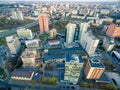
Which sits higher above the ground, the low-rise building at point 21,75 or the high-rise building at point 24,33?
the high-rise building at point 24,33

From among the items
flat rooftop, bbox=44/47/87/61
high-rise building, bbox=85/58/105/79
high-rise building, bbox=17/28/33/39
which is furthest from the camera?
high-rise building, bbox=17/28/33/39

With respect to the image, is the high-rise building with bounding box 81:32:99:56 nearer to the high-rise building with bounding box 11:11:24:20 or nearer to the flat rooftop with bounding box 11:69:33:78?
the flat rooftop with bounding box 11:69:33:78

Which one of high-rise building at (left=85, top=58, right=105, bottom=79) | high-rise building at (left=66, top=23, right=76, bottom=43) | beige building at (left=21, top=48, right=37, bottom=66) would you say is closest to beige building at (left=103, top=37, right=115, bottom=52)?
high-rise building at (left=66, top=23, right=76, bottom=43)

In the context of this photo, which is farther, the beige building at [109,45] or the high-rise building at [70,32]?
the high-rise building at [70,32]

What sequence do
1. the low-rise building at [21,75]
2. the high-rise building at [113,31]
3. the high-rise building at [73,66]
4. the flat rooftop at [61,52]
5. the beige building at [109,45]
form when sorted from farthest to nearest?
the high-rise building at [113,31]
the beige building at [109,45]
the flat rooftop at [61,52]
the low-rise building at [21,75]
the high-rise building at [73,66]

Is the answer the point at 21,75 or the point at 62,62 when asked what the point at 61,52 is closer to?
the point at 62,62

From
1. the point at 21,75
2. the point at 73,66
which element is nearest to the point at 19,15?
the point at 21,75

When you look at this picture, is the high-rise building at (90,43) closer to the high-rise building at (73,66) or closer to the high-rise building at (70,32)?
the high-rise building at (70,32)

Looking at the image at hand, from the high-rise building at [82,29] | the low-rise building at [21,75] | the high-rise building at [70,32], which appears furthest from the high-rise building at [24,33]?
the low-rise building at [21,75]

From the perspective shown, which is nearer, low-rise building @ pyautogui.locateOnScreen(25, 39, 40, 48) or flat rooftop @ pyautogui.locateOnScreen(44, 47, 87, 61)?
flat rooftop @ pyautogui.locateOnScreen(44, 47, 87, 61)

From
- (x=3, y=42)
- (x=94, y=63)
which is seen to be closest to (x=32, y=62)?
(x=94, y=63)

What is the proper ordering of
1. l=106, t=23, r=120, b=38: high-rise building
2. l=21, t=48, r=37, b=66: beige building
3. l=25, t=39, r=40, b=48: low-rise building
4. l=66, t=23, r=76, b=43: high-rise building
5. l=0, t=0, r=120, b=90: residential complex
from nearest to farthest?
1. l=0, t=0, r=120, b=90: residential complex
2. l=21, t=48, r=37, b=66: beige building
3. l=66, t=23, r=76, b=43: high-rise building
4. l=25, t=39, r=40, b=48: low-rise building
5. l=106, t=23, r=120, b=38: high-rise building
